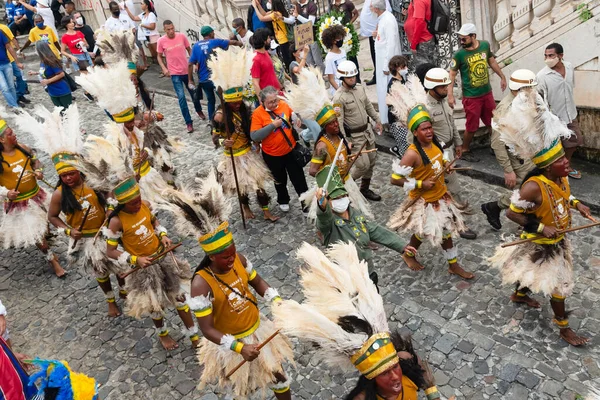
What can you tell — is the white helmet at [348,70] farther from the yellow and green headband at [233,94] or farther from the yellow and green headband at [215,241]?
the yellow and green headband at [215,241]

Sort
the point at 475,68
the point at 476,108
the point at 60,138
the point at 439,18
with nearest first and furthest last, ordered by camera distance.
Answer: the point at 60,138 → the point at 475,68 → the point at 476,108 → the point at 439,18

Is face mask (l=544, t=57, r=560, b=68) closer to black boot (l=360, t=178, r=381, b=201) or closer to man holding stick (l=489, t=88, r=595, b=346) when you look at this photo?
man holding stick (l=489, t=88, r=595, b=346)

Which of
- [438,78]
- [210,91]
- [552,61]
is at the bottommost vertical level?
[210,91]

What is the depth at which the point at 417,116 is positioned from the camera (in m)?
5.81

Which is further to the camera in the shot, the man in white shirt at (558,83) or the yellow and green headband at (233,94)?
the yellow and green headband at (233,94)

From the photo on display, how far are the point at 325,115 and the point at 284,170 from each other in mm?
1627

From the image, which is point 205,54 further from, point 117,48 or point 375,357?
point 375,357

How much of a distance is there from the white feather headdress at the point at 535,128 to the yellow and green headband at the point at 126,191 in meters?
3.49

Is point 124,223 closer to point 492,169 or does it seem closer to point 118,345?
point 118,345

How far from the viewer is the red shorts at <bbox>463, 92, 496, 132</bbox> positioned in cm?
818

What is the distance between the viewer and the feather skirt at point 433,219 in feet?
19.7

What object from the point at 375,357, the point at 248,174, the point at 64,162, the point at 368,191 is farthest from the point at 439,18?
the point at 375,357

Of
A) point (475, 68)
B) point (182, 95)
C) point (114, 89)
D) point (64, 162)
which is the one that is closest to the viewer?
point (64, 162)

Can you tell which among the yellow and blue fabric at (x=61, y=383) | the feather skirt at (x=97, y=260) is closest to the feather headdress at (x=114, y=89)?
the feather skirt at (x=97, y=260)
